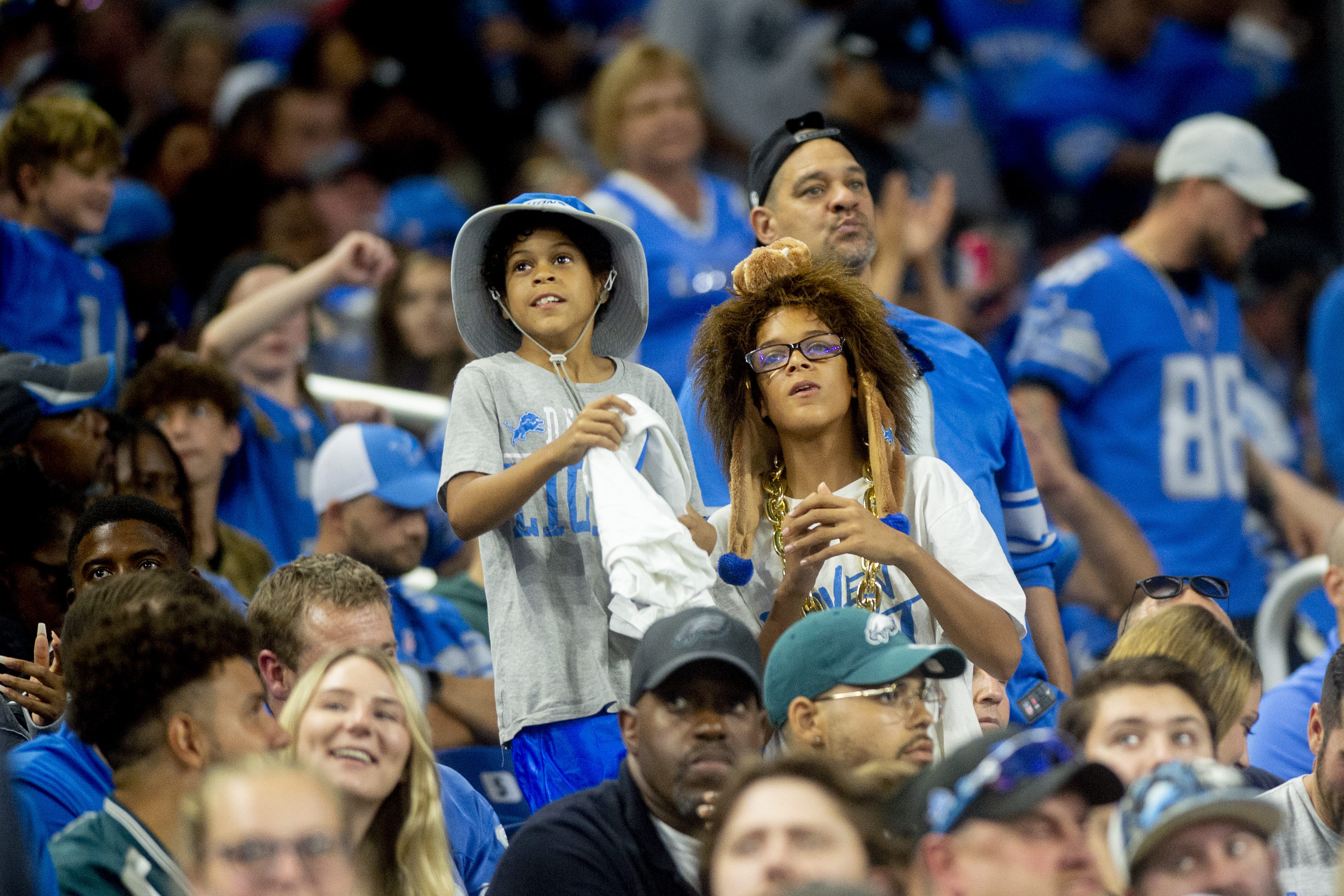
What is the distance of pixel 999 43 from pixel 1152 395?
10.5 ft

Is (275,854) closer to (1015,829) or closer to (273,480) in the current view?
(1015,829)

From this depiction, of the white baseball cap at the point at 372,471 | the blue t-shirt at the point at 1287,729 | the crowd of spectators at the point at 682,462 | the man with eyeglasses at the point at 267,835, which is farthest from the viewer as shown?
the white baseball cap at the point at 372,471

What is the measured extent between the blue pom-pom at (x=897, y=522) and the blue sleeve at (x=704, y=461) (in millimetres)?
742

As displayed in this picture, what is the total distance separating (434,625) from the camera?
5707mm

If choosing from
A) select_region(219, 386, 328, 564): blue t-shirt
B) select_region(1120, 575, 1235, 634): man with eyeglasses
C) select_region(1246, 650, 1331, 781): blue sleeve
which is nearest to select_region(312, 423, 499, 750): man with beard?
select_region(219, 386, 328, 564): blue t-shirt

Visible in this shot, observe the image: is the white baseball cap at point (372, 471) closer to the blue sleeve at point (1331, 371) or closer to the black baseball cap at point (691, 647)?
the black baseball cap at point (691, 647)

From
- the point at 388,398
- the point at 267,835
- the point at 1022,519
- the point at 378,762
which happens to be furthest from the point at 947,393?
the point at 388,398

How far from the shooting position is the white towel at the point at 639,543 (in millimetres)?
3826

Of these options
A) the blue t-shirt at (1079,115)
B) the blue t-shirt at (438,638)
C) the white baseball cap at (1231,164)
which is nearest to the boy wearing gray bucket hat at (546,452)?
the blue t-shirt at (438,638)

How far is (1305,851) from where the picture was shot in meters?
4.19

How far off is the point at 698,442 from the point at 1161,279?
3.07 meters

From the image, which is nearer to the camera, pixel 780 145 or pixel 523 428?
pixel 523 428

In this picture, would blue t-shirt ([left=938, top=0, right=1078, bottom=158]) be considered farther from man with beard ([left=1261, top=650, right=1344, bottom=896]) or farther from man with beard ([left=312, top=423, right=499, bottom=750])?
man with beard ([left=1261, top=650, right=1344, bottom=896])

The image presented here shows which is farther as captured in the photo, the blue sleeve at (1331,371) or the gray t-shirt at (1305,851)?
the blue sleeve at (1331,371)
